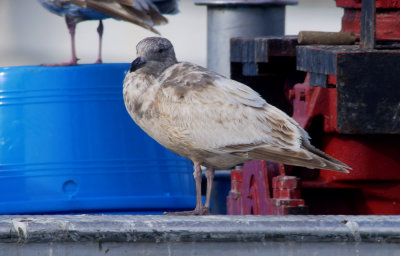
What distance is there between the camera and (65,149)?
442cm

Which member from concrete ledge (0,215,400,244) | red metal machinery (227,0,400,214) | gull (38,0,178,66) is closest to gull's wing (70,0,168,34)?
gull (38,0,178,66)

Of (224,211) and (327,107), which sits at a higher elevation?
(327,107)

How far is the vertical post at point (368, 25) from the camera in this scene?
3508 mm

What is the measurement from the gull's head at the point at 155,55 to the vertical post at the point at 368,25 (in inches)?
35.8

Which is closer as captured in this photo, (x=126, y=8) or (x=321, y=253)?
(x=321, y=253)

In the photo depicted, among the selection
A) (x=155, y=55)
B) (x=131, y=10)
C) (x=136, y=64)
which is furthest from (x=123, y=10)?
(x=136, y=64)

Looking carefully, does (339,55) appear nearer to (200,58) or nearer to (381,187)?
(381,187)

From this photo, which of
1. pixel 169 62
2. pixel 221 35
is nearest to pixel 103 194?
pixel 169 62

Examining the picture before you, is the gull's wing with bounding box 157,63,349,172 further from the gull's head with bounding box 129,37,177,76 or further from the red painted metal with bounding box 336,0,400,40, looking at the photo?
the red painted metal with bounding box 336,0,400,40

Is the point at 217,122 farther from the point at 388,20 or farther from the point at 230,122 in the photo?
the point at 388,20

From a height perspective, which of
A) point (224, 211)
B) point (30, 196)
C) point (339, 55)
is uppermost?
point (339, 55)

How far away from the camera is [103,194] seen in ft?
14.5

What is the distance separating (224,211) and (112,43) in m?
8.88

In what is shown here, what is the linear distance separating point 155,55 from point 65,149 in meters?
0.67
